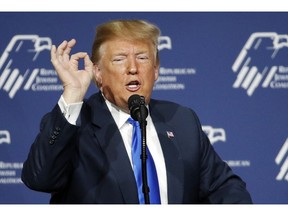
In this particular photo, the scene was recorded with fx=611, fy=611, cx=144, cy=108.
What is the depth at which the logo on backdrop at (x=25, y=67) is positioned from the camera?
334cm

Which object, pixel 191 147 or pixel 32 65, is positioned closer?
pixel 191 147

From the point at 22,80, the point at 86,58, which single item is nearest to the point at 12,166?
the point at 22,80

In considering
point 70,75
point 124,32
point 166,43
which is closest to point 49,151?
point 70,75

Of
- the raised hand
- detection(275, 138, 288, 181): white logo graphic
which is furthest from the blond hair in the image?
detection(275, 138, 288, 181): white logo graphic

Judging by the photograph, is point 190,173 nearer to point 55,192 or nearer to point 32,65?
point 55,192

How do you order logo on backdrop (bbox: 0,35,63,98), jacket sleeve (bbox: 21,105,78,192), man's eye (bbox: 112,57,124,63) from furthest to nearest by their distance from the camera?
logo on backdrop (bbox: 0,35,63,98)
man's eye (bbox: 112,57,124,63)
jacket sleeve (bbox: 21,105,78,192)

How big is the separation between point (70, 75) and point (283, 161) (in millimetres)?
1802

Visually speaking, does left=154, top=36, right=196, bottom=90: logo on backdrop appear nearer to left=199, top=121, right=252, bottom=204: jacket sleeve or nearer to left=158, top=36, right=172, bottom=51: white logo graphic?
left=158, top=36, right=172, bottom=51: white logo graphic

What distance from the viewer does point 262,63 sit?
3.42m

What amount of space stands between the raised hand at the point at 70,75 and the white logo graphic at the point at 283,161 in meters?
1.68

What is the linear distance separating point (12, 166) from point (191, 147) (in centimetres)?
147

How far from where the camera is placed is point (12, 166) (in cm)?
335

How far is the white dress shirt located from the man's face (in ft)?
0.12

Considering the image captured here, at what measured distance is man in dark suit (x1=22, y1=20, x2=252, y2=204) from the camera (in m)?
1.96
